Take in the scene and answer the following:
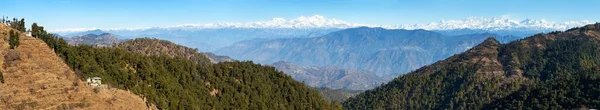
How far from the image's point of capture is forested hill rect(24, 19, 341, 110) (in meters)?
90.1

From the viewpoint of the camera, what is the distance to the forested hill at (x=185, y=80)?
90.1 metres

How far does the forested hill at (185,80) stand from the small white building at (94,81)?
2.92 metres

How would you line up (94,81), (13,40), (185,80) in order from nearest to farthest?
1. (13,40)
2. (94,81)
3. (185,80)

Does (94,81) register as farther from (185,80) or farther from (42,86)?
(185,80)

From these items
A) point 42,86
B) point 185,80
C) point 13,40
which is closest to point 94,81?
point 13,40

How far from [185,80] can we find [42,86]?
63351mm

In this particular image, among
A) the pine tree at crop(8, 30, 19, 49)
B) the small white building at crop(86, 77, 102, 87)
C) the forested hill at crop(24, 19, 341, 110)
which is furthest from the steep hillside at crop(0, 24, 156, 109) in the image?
the forested hill at crop(24, 19, 341, 110)

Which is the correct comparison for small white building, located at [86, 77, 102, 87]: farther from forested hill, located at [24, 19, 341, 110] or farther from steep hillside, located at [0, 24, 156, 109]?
forested hill, located at [24, 19, 341, 110]

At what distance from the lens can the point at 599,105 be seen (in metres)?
173

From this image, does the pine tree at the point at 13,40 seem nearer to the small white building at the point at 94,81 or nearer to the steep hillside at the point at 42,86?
the steep hillside at the point at 42,86

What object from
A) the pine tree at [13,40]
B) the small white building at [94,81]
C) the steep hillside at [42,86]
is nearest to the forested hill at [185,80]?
the small white building at [94,81]

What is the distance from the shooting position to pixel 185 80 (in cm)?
12525

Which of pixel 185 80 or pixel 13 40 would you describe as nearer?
pixel 13 40

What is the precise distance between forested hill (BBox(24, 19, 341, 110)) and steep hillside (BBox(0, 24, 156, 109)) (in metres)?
9.24
